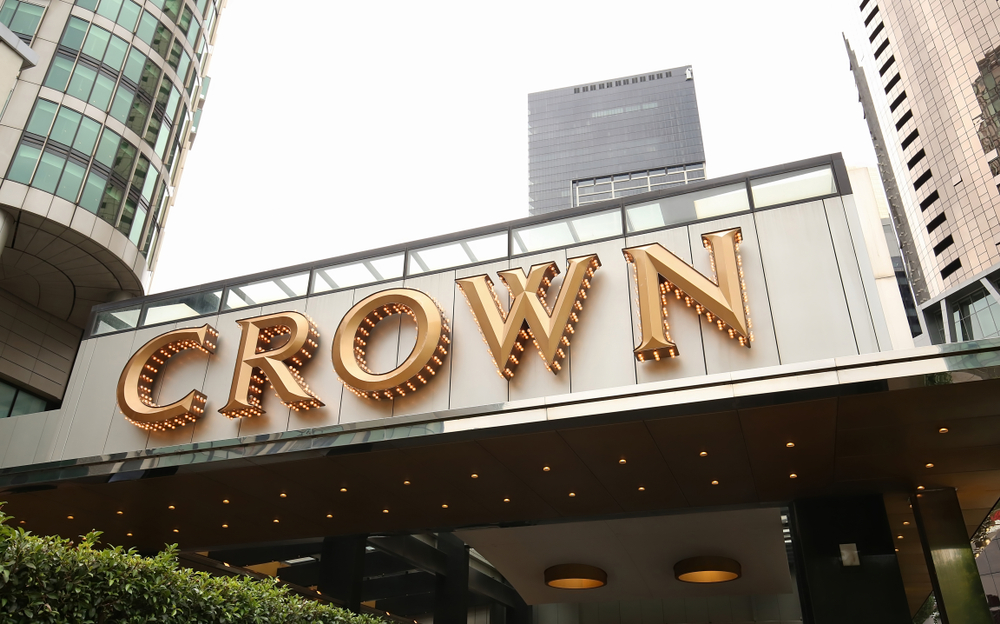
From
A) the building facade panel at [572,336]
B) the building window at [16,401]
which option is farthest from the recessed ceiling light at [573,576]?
the building window at [16,401]

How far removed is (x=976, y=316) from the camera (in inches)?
2032

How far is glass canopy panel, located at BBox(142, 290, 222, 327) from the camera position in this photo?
19.8 metres

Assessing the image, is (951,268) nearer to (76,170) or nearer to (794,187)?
(794,187)

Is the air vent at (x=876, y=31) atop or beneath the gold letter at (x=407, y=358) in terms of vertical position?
atop

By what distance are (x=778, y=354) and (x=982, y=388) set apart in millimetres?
3513

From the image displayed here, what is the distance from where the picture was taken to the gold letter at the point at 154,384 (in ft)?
56.7

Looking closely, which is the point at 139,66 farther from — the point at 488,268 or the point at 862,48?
the point at 862,48

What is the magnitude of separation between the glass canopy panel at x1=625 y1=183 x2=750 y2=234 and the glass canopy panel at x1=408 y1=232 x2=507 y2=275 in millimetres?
3237

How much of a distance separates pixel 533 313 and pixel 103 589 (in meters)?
9.64

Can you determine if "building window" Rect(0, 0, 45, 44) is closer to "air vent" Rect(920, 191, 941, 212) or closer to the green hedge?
the green hedge

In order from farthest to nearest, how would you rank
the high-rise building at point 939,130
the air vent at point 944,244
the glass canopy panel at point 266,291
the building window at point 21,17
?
the air vent at point 944,244, the high-rise building at point 939,130, the building window at point 21,17, the glass canopy panel at point 266,291

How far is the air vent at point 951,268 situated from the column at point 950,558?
72.9 metres

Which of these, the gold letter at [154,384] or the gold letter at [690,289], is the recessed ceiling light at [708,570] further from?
the gold letter at [154,384]

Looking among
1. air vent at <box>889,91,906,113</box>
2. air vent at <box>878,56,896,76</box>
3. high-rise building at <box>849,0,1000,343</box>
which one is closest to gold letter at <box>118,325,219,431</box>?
high-rise building at <box>849,0,1000,343</box>
